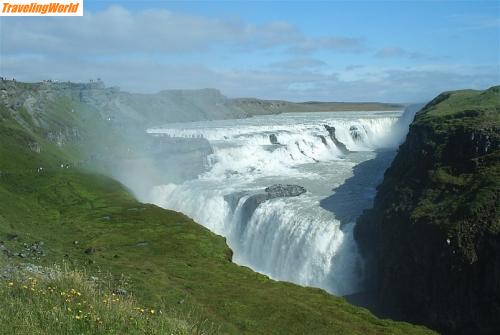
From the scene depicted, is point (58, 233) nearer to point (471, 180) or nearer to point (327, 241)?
point (327, 241)

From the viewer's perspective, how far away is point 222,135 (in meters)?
118

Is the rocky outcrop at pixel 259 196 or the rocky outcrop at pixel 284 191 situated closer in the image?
the rocky outcrop at pixel 259 196

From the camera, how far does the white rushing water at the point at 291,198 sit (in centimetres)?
5238

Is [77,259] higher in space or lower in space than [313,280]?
higher

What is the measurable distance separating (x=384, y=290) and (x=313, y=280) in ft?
28.1

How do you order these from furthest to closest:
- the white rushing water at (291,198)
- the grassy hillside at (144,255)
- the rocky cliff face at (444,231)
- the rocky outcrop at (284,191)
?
the rocky outcrop at (284,191) < the white rushing water at (291,198) < the rocky cliff face at (444,231) < the grassy hillside at (144,255)

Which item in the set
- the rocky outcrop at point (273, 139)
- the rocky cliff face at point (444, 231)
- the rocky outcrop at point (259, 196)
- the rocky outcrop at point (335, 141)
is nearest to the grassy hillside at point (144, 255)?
the rocky cliff face at point (444, 231)

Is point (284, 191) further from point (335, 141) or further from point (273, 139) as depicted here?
point (335, 141)

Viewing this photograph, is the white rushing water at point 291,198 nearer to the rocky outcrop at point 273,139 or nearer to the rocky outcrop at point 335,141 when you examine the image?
the rocky outcrop at point 273,139

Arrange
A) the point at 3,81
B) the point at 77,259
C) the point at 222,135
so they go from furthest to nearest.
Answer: the point at 3,81
the point at 222,135
the point at 77,259

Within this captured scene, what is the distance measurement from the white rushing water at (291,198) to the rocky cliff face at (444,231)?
383 cm

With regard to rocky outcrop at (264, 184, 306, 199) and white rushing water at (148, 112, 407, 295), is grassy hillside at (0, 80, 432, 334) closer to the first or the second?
white rushing water at (148, 112, 407, 295)

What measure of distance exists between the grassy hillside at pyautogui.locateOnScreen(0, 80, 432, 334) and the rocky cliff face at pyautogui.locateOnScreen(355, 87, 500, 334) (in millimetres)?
7063

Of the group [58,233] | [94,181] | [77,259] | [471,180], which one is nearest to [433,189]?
[471,180]
